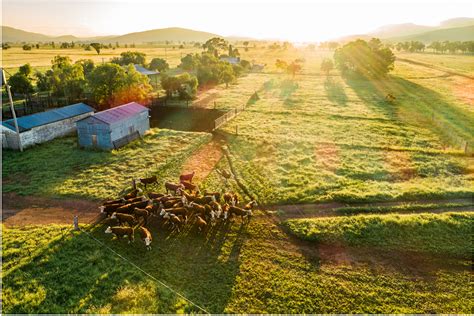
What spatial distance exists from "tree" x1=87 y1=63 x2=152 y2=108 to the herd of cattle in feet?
77.8

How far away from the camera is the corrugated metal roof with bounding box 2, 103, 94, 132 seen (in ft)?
94.8

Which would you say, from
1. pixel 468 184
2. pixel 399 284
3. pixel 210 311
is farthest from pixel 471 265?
pixel 210 311

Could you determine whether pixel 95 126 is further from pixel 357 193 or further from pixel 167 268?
pixel 357 193

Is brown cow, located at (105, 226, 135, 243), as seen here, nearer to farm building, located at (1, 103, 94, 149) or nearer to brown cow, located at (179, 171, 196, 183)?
brown cow, located at (179, 171, 196, 183)

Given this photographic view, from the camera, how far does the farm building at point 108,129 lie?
2858 cm

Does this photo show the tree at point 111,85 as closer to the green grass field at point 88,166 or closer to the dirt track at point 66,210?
the green grass field at point 88,166

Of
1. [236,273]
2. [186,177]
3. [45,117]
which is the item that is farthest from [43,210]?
[45,117]

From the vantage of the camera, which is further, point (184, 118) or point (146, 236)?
point (184, 118)

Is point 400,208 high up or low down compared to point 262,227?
up

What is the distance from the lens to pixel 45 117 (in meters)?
31.6

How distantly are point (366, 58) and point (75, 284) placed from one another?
77.6m

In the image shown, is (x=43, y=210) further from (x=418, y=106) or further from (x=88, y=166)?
(x=418, y=106)

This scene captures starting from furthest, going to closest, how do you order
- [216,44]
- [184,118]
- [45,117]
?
[216,44] < [184,118] < [45,117]

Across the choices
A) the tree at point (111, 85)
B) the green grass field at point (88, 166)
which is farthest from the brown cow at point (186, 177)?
the tree at point (111, 85)
